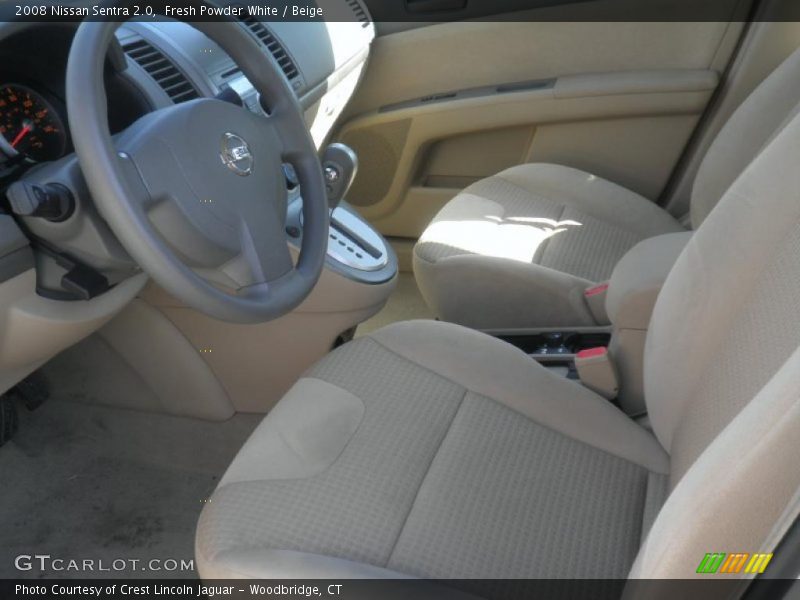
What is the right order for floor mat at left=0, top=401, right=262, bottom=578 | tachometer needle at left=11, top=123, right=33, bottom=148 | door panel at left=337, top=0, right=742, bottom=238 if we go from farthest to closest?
door panel at left=337, top=0, right=742, bottom=238 < floor mat at left=0, top=401, right=262, bottom=578 < tachometer needle at left=11, top=123, right=33, bottom=148

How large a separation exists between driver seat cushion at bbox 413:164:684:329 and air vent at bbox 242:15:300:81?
0.42m

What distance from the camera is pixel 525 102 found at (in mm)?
1957

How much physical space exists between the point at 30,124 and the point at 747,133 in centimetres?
115

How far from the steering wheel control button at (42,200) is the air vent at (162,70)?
Answer: 1.09ft

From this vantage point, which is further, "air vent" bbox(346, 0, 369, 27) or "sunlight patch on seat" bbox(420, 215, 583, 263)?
"air vent" bbox(346, 0, 369, 27)

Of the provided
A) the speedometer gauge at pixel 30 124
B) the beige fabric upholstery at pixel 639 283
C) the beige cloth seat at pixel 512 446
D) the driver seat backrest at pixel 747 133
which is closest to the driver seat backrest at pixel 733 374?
the beige cloth seat at pixel 512 446

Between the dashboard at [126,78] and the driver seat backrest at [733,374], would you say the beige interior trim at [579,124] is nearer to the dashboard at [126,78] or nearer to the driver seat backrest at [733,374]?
the dashboard at [126,78]

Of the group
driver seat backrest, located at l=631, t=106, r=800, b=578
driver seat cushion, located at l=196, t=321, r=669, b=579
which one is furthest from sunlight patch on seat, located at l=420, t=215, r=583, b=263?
driver seat backrest, located at l=631, t=106, r=800, b=578

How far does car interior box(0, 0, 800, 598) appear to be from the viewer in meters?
0.87

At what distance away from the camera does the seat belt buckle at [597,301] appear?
4.64 feet

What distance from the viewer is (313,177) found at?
116 cm

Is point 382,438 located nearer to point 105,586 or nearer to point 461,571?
point 461,571

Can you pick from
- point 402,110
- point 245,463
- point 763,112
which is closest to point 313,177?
point 245,463

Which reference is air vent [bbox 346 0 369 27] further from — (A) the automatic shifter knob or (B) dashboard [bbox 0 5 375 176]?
(A) the automatic shifter knob
